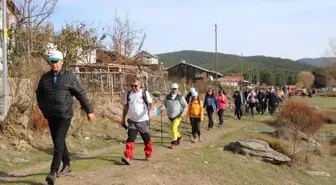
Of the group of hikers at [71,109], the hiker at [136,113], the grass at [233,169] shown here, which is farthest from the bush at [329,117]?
the hiker at [136,113]

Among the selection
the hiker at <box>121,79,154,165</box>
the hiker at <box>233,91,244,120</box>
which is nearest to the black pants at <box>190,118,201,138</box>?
the hiker at <box>121,79,154,165</box>

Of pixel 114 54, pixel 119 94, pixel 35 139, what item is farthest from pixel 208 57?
pixel 35 139

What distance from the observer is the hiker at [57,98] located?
5574 millimetres

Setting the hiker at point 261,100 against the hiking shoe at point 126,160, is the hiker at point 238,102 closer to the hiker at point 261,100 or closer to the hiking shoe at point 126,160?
the hiker at point 261,100

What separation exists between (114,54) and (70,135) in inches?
653

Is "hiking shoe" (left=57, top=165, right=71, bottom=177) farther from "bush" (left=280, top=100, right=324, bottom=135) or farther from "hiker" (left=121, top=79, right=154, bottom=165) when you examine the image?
"bush" (left=280, top=100, right=324, bottom=135)

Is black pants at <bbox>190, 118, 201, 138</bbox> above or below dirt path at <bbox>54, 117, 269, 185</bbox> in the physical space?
above

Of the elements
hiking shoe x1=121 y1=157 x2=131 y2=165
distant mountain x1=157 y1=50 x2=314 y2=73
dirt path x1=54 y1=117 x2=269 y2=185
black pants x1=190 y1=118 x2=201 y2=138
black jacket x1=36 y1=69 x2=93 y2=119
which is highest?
distant mountain x1=157 y1=50 x2=314 y2=73

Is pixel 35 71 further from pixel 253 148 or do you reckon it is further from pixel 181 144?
pixel 253 148

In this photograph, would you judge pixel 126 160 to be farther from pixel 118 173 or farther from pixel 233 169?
pixel 233 169

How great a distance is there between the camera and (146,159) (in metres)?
8.23

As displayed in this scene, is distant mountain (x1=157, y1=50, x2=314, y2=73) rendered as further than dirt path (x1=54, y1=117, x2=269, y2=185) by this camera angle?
Yes

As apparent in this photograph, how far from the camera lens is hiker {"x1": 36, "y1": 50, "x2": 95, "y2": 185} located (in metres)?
5.57

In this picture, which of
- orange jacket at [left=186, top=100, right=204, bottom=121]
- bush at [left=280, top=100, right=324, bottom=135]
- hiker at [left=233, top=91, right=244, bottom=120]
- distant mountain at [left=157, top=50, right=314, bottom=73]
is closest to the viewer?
orange jacket at [left=186, top=100, right=204, bottom=121]
